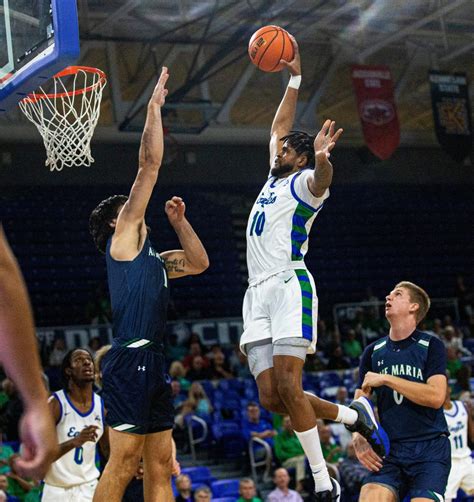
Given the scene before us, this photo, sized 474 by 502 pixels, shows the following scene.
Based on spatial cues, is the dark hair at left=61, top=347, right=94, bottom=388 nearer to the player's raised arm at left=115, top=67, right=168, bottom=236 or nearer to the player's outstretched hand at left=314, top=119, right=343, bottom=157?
the player's raised arm at left=115, top=67, right=168, bottom=236

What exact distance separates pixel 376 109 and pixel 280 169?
12832mm

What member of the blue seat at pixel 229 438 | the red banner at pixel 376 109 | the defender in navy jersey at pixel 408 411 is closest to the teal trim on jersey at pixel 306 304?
the defender in navy jersey at pixel 408 411

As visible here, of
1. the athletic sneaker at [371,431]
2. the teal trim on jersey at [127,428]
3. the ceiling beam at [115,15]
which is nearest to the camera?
the teal trim on jersey at [127,428]

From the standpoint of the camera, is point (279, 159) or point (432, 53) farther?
point (432, 53)

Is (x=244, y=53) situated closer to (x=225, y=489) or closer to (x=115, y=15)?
(x=115, y=15)

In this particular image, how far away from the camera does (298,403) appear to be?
5.48m

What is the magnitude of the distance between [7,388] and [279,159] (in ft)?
22.9

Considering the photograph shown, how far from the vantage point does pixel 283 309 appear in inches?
225

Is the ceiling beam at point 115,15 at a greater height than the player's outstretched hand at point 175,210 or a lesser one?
greater

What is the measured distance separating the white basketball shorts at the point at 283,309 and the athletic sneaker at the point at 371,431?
0.50m

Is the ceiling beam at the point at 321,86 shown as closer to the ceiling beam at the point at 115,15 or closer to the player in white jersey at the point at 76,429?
the ceiling beam at the point at 115,15

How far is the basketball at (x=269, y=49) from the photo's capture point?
647 cm

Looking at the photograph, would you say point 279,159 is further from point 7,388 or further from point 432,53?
point 432,53

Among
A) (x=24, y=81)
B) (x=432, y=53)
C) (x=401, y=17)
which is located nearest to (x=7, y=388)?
(x=24, y=81)
